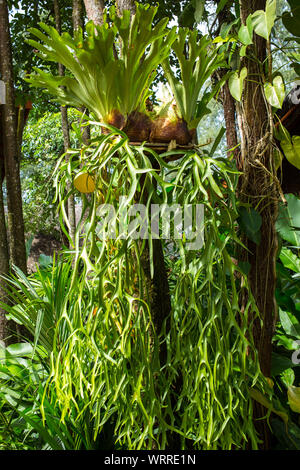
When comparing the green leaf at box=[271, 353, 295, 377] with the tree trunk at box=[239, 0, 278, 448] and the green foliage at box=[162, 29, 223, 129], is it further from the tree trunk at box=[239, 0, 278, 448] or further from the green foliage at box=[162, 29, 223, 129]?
the green foliage at box=[162, 29, 223, 129]

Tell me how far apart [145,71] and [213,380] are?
58 cm

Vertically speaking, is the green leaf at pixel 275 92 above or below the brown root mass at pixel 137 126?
above

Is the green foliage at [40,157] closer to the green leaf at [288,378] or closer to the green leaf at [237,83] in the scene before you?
the green leaf at [288,378]

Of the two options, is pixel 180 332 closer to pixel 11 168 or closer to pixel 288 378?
pixel 288 378

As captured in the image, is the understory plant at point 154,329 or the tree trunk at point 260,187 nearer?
the understory plant at point 154,329

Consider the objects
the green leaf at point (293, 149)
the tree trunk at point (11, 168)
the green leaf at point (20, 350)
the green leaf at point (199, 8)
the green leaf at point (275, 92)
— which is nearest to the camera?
the green leaf at point (275, 92)

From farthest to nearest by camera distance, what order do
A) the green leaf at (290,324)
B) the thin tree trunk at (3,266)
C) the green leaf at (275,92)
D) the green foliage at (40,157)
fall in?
the green foliage at (40,157) → the thin tree trunk at (3,266) → the green leaf at (290,324) → the green leaf at (275,92)

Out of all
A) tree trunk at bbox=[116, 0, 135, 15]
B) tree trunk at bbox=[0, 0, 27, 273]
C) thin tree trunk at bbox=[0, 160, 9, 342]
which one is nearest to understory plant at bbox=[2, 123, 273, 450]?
tree trunk at bbox=[116, 0, 135, 15]

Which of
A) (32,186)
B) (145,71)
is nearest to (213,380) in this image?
(145,71)

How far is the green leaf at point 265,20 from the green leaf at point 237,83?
0.08 meters

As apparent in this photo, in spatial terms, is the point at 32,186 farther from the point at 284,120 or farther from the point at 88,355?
the point at 88,355

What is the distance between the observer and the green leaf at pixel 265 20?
846mm

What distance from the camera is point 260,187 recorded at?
957 millimetres

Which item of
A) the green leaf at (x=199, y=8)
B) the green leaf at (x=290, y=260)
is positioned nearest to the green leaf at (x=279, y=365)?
the green leaf at (x=290, y=260)
